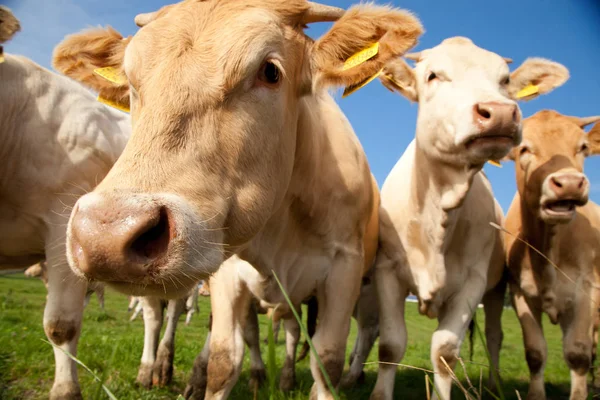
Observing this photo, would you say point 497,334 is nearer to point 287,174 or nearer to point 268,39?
point 287,174

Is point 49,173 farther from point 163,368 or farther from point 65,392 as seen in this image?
point 163,368

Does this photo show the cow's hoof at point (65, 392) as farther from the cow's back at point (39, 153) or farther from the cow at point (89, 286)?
the cow's back at point (39, 153)

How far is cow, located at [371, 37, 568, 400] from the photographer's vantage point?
3696 millimetres

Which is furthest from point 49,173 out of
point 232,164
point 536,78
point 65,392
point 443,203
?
point 536,78

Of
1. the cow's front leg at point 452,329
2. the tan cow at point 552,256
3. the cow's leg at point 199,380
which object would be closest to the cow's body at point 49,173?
the cow's leg at point 199,380

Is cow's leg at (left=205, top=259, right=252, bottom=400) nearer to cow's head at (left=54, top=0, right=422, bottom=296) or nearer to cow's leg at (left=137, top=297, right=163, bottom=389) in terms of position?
cow's head at (left=54, top=0, right=422, bottom=296)

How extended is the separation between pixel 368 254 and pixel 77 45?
9.05 ft

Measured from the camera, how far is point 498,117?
326 centimetres

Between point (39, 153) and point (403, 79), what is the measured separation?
10.1ft

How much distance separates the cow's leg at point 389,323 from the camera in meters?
4.07

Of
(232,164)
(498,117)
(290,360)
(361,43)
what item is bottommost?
(290,360)

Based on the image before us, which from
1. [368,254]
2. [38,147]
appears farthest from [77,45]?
[368,254]

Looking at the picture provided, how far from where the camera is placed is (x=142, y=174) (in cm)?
179

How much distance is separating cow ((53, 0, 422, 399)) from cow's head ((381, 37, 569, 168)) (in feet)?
2.44
